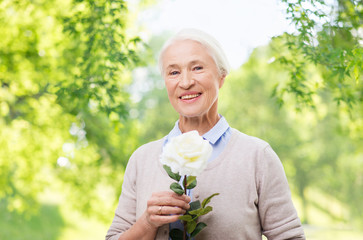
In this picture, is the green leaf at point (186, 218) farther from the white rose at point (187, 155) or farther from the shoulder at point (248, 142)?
the shoulder at point (248, 142)

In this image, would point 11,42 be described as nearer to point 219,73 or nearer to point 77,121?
point 77,121

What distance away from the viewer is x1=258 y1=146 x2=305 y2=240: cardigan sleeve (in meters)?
1.83

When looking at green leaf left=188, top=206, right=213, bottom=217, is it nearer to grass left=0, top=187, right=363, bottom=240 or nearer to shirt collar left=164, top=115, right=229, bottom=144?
shirt collar left=164, top=115, right=229, bottom=144

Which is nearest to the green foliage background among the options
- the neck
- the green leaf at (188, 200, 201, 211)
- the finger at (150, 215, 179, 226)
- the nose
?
the neck

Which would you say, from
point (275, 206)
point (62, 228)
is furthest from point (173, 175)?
point (62, 228)

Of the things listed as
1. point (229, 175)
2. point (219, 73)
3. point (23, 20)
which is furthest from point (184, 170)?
point (23, 20)

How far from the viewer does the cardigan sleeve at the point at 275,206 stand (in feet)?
6.01

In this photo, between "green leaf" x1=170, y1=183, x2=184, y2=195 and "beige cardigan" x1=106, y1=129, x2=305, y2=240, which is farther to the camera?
"beige cardigan" x1=106, y1=129, x2=305, y2=240

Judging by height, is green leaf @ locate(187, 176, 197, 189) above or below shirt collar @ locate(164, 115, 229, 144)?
below

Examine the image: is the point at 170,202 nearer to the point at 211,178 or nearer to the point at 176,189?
the point at 176,189

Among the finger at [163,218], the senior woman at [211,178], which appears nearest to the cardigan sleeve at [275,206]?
the senior woman at [211,178]

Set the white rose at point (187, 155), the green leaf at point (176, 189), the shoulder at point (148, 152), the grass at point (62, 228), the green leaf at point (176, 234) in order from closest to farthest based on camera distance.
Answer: the white rose at point (187, 155), the green leaf at point (176, 189), the green leaf at point (176, 234), the shoulder at point (148, 152), the grass at point (62, 228)

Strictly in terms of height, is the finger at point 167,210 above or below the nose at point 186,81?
below

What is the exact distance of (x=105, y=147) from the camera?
8234mm
